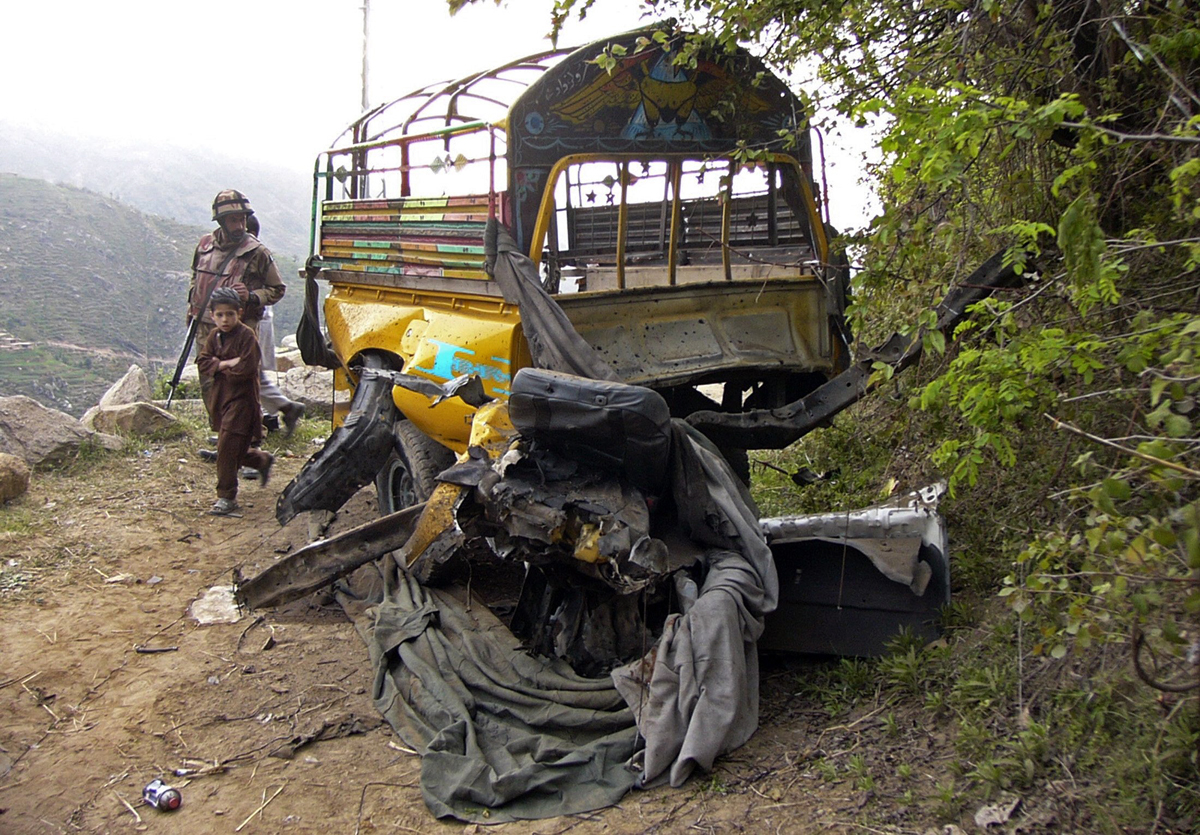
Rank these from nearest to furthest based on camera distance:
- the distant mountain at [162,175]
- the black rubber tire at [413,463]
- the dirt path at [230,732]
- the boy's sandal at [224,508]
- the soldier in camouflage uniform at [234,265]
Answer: the dirt path at [230,732]
the black rubber tire at [413,463]
the boy's sandal at [224,508]
the soldier in camouflage uniform at [234,265]
the distant mountain at [162,175]

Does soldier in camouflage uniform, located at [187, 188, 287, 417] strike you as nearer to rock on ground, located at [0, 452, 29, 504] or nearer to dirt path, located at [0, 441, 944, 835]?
rock on ground, located at [0, 452, 29, 504]

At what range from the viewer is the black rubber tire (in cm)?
535

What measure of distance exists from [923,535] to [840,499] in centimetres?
167

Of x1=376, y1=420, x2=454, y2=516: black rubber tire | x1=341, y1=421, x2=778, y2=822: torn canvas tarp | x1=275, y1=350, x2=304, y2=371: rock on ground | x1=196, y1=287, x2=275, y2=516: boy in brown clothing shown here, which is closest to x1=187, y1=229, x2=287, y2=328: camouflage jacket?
x1=196, y1=287, x2=275, y2=516: boy in brown clothing

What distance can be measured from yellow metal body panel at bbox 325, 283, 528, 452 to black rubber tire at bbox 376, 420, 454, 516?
0.13 m

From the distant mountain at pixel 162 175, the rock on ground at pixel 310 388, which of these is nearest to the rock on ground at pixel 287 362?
the rock on ground at pixel 310 388

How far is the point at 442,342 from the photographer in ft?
17.1

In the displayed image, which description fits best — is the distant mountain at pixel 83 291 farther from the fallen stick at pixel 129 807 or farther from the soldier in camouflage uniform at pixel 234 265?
the fallen stick at pixel 129 807

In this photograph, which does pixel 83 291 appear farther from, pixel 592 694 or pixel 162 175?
pixel 162 175

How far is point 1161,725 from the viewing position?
8.13 ft

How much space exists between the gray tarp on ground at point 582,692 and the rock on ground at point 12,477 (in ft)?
11.7

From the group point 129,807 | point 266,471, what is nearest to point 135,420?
point 266,471

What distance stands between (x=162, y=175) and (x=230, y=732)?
4064 centimetres

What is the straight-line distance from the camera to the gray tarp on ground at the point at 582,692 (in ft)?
10.3
